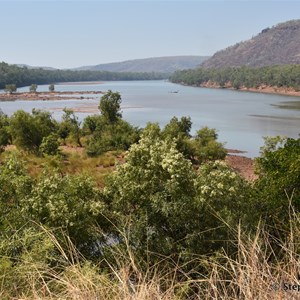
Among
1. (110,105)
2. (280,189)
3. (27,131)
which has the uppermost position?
(110,105)

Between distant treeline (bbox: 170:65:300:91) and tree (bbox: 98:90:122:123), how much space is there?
87.5 m

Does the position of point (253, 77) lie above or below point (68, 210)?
above

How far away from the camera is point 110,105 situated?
50.4 meters

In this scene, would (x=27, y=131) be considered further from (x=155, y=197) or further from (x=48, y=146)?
(x=155, y=197)

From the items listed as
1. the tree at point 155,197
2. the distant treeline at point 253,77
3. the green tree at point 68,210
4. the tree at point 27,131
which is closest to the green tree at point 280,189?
the tree at point 155,197

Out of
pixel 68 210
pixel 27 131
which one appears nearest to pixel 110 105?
pixel 27 131

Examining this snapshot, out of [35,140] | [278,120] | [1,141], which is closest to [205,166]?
[35,140]

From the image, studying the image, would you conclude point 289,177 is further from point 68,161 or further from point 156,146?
point 68,161

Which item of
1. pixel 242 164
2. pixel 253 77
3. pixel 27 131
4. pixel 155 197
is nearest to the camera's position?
pixel 155 197

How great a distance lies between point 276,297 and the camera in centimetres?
356

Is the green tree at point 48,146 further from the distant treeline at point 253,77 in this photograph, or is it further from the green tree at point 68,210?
the distant treeline at point 253,77

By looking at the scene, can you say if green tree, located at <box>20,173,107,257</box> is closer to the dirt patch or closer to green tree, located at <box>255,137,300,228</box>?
green tree, located at <box>255,137,300,228</box>

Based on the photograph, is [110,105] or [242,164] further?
[110,105]

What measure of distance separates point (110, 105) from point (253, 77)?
360 feet
